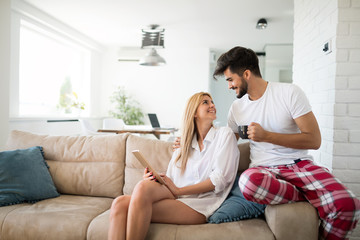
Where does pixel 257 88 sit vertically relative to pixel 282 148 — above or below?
above

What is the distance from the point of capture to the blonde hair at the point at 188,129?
71.2 inches

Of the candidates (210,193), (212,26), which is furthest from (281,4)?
(210,193)

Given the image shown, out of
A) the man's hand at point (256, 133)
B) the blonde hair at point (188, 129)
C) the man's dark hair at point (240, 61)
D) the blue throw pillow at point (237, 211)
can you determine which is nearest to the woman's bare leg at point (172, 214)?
the blue throw pillow at point (237, 211)

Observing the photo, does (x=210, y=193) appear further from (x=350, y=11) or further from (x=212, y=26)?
(x=212, y=26)

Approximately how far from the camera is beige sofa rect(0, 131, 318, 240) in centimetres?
141

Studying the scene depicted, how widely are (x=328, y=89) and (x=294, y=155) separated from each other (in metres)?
0.72

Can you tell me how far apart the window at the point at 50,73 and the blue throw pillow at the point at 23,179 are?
2.91 meters

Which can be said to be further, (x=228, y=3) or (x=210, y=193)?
(x=228, y=3)

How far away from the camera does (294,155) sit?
5.34 feet

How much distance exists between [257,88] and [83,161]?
1.44 m

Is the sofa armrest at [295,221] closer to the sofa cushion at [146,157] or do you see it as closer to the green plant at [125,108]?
the sofa cushion at [146,157]

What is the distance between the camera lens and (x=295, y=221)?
1367 millimetres

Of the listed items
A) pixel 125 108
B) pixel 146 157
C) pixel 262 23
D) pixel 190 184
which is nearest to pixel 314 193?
pixel 190 184

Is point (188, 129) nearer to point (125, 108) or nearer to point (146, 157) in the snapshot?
point (146, 157)
